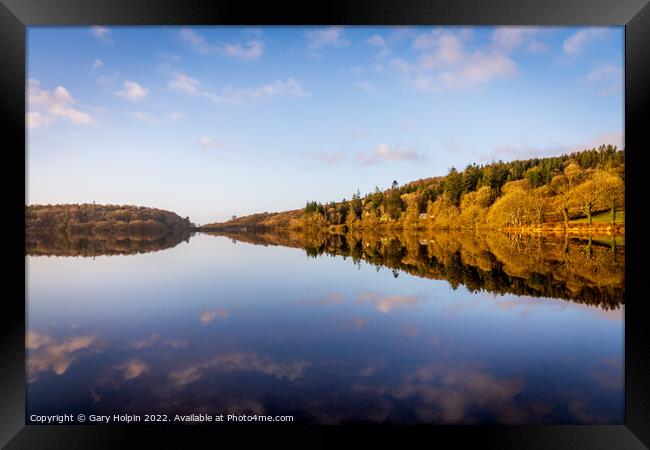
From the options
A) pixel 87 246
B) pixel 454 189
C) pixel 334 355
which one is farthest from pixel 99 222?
pixel 334 355

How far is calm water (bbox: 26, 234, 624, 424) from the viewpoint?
5.61 meters

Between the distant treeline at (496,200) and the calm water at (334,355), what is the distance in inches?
691

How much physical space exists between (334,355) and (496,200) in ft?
196

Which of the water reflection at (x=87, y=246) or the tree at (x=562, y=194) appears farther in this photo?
the tree at (x=562, y=194)

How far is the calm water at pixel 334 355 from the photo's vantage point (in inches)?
221

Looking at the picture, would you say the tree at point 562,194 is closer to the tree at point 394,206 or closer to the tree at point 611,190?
the tree at point 611,190

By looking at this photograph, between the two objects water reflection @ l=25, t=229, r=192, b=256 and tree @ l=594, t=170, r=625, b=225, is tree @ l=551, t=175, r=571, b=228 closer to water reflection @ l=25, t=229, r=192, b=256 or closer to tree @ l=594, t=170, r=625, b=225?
tree @ l=594, t=170, r=625, b=225

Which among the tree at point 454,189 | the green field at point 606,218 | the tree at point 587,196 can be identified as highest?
the tree at point 454,189

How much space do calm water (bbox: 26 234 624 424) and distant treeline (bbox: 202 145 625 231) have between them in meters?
17.6

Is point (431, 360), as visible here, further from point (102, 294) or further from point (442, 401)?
point (102, 294)

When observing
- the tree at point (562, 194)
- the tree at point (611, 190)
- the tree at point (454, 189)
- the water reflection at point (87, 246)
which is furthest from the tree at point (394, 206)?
the water reflection at point (87, 246)

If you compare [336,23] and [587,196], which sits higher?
[587,196]

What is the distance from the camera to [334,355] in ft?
24.5

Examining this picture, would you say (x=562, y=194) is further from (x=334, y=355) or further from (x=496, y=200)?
(x=334, y=355)
